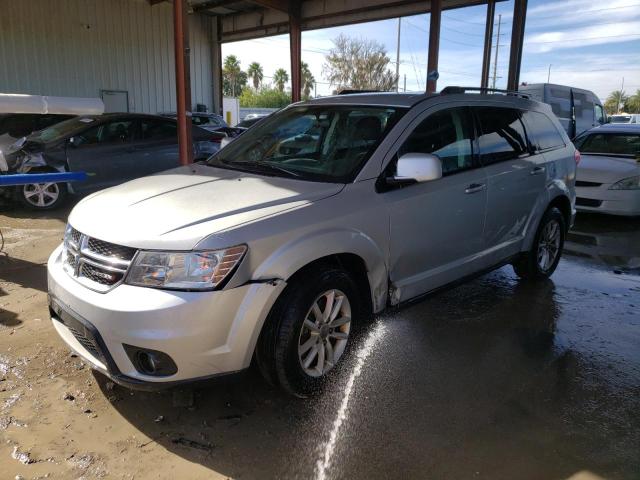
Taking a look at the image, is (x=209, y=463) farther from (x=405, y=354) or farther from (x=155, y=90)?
(x=155, y=90)

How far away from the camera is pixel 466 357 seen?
3604 millimetres

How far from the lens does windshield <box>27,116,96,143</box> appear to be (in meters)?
8.03

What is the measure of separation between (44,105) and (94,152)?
2.43m

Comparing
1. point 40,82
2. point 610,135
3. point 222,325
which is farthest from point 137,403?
point 40,82

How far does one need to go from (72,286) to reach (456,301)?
3190mm

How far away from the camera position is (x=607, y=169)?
26.2 feet

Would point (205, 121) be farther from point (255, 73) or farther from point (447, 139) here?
point (255, 73)

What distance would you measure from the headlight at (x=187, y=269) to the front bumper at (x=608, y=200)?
7.22m

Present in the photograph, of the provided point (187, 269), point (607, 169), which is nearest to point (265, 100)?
point (607, 169)

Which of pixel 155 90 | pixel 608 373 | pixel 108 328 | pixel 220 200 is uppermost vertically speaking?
pixel 155 90

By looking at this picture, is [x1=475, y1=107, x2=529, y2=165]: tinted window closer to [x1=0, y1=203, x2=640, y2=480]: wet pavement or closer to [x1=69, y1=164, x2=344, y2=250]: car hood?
[x1=0, y1=203, x2=640, y2=480]: wet pavement

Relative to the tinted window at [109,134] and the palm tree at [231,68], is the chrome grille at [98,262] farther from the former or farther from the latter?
the palm tree at [231,68]

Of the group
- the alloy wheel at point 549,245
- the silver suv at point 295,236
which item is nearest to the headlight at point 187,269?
the silver suv at point 295,236

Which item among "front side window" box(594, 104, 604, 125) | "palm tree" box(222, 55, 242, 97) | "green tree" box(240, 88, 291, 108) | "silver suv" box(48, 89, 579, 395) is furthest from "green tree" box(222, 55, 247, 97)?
"silver suv" box(48, 89, 579, 395)
